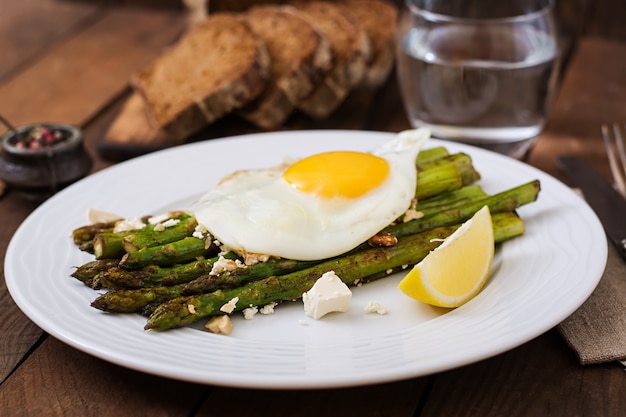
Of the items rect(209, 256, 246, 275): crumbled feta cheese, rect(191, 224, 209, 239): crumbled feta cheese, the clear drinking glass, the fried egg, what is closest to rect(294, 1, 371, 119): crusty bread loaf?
the clear drinking glass

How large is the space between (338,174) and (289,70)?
1782 mm

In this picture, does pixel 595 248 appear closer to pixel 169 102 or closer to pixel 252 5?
pixel 169 102

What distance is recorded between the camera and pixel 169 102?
172 inches

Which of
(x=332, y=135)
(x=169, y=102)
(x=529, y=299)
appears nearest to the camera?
(x=529, y=299)

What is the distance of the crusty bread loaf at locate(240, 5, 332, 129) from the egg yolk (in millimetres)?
1565

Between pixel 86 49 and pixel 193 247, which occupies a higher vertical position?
pixel 193 247

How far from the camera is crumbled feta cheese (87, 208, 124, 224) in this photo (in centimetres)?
288

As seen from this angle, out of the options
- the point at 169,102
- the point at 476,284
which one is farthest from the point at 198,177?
the point at 476,284

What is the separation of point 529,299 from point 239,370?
903 millimetres

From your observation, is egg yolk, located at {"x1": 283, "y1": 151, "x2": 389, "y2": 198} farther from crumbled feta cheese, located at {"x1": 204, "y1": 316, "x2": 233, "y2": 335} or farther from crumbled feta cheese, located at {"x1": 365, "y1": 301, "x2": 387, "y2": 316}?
crumbled feta cheese, located at {"x1": 204, "y1": 316, "x2": 233, "y2": 335}

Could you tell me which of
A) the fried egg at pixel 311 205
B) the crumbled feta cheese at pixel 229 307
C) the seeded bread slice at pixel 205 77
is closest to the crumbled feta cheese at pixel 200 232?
the fried egg at pixel 311 205

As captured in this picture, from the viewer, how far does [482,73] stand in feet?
12.4

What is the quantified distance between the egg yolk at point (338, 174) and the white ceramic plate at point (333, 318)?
13.4 inches

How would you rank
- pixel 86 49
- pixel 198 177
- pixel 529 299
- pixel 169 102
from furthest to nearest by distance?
pixel 86 49 → pixel 169 102 → pixel 198 177 → pixel 529 299
